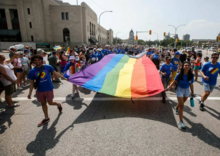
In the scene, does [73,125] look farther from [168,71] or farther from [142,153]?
[168,71]

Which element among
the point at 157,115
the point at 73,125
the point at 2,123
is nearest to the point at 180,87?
the point at 157,115

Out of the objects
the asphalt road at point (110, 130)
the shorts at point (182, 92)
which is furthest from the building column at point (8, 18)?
the shorts at point (182, 92)

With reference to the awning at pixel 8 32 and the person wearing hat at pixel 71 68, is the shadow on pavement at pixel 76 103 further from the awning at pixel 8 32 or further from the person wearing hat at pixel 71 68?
the awning at pixel 8 32

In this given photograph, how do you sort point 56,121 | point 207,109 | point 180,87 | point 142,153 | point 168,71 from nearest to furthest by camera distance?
point 142,153 → point 180,87 → point 56,121 → point 207,109 → point 168,71

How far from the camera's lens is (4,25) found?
3772cm

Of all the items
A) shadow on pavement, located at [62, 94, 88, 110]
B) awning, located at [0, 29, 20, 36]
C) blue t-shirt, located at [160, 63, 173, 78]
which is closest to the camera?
shadow on pavement, located at [62, 94, 88, 110]

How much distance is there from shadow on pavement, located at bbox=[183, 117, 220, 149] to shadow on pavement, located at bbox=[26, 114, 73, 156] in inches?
125

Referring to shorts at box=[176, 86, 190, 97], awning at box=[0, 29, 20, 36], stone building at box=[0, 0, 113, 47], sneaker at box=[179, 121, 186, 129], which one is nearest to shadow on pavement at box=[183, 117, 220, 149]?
sneaker at box=[179, 121, 186, 129]

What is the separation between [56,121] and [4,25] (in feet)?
154

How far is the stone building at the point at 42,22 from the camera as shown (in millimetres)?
35875

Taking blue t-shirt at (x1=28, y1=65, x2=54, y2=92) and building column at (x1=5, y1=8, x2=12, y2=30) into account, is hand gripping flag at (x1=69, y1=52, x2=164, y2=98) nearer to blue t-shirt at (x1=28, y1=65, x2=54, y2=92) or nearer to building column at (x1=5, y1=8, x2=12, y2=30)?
blue t-shirt at (x1=28, y1=65, x2=54, y2=92)

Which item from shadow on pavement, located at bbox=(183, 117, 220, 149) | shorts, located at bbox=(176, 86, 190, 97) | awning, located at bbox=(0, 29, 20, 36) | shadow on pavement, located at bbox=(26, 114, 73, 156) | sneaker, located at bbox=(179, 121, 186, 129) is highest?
awning, located at bbox=(0, 29, 20, 36)

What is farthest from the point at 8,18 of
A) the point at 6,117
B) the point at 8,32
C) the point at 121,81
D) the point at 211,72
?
the point at 211,72

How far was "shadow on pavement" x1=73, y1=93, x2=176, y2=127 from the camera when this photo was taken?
393cm
